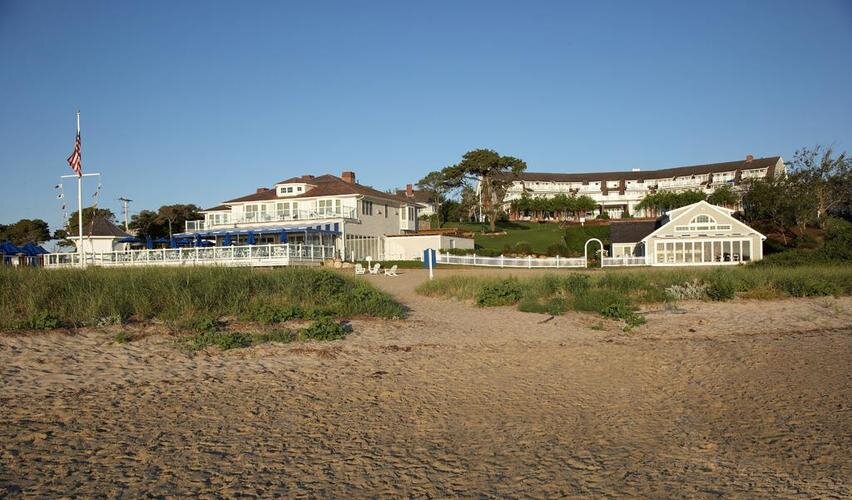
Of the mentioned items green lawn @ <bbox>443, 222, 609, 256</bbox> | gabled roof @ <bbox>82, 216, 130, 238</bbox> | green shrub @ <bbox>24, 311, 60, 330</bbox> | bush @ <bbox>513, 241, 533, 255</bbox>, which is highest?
gabled roof @ <bbox>82, 216, 130, 238</bbox>

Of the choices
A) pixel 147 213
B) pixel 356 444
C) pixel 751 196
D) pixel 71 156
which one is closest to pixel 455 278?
pixel 356 444

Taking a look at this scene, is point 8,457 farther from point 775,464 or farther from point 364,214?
point 364,214

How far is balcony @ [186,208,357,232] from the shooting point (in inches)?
2020

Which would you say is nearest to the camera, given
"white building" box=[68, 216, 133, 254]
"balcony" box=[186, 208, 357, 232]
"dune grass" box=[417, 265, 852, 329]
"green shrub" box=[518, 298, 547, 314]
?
"green shrub" box=[518, 298, 547, 314]

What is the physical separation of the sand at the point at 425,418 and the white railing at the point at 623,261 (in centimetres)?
3391

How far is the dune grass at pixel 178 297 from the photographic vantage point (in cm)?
1266

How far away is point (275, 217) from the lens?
53.8m

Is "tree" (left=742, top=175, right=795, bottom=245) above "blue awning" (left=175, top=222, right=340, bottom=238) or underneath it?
above

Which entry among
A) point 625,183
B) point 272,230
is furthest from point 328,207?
point 625,183

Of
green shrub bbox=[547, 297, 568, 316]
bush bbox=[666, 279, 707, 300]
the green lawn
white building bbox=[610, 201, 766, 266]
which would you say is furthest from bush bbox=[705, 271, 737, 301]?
the green lawn

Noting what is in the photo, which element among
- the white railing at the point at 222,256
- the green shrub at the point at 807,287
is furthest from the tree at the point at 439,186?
the green shrub at the point at 807,287

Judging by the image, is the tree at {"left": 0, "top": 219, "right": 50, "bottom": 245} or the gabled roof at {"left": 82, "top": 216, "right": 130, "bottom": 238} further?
the tree at {"left": 0, "top": 219, "right": 50, "bottom": 245}

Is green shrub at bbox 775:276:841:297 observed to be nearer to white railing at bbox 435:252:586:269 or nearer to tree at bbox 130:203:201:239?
white railing at bbox 435:252:586:269

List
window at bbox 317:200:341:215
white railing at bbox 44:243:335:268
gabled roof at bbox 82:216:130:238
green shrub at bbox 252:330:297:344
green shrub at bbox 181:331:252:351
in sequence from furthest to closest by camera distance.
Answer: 1. gabled roof at bbox 82:216:130:238
2. window at bbox 317:200:341:215
3. white railing at bbox 44:243:335:268
4. green shrub at bbox 252:330:297:344
5. green shrub at bbox 181:331:252:351
